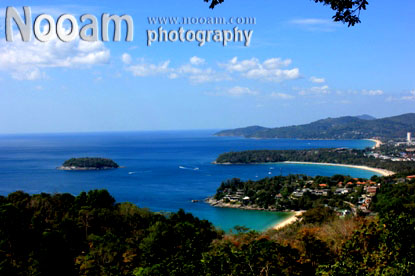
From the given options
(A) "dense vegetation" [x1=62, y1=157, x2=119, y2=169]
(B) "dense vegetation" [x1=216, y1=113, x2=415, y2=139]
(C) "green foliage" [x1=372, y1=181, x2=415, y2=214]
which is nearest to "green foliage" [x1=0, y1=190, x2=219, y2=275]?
(C) "green foliage" [x1=372, y1=181, x2=415, y2=214]

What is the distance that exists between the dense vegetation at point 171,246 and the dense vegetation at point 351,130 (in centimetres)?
7465

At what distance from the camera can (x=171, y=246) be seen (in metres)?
7.68

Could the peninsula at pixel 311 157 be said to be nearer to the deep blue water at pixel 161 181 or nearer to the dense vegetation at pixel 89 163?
the deep blue water at pixel 161 181

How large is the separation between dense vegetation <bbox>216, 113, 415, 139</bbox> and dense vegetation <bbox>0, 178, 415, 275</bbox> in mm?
74647

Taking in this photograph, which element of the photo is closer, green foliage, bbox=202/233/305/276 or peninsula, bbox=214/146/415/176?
green foliage, bbox=202/233/305/276

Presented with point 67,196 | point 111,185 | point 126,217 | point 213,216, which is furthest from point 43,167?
point 126,217

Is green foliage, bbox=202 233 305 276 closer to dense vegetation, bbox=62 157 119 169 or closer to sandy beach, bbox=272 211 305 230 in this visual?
sandy beach, bbox=272 211 305 230

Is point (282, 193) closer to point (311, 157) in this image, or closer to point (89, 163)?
point (89, 163)

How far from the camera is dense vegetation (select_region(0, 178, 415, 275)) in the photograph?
14.5ft

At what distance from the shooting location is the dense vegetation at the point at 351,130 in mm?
81169

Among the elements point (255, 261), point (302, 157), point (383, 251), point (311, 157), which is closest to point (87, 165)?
point (302, 157)

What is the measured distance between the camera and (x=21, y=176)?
1260 inches

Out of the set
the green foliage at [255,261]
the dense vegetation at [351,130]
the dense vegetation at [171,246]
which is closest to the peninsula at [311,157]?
the dense vegetation at [171,246]

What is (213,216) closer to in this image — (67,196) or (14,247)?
(67,196)
